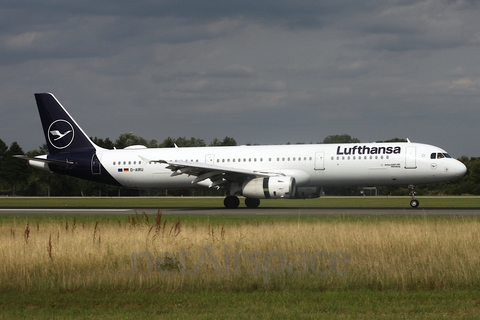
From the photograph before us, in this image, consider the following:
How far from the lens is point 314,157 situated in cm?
3806

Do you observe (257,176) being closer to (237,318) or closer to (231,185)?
(231,185)

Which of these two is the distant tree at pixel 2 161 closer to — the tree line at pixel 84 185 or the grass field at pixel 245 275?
the tree line at pixel 84 185

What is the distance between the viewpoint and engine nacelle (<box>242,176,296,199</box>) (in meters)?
35.9

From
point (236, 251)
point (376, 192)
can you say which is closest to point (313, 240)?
point (236, 251)

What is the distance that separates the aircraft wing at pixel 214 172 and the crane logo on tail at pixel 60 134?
31.4ft

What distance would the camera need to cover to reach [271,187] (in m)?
36.2

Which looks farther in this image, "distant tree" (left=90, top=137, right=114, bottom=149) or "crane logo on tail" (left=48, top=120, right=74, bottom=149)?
"distant tree" (left=90, top=137, right=114, bottom=149)

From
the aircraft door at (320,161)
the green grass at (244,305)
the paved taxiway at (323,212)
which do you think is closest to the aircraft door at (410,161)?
the paved taxiway at (323,212)

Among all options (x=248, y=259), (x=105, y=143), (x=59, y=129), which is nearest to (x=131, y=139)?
(x=105, y=143)

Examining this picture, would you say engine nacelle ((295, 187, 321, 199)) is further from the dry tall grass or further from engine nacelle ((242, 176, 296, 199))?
the dry tall grass

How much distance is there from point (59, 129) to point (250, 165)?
47.1 feet

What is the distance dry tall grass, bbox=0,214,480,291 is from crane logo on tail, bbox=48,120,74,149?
1010 inches

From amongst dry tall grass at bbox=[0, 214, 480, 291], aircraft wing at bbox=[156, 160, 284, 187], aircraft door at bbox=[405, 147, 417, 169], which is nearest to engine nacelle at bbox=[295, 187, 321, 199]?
aircraft wing at bbox=[156, 160, 284, 187]

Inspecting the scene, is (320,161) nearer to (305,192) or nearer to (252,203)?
(305,192)
